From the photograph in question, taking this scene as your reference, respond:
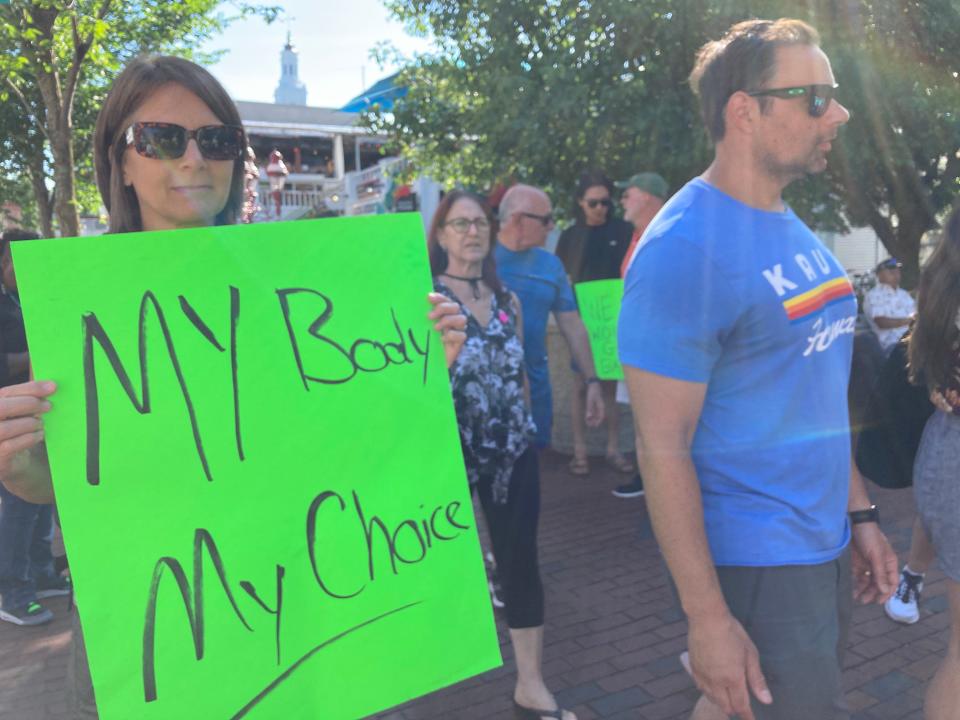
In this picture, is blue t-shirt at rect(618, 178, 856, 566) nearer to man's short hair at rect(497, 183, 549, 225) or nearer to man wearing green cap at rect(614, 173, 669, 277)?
man's short hair at rect(497, 183, 549, 225)

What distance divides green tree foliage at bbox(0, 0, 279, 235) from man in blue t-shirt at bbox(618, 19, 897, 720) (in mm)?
7426

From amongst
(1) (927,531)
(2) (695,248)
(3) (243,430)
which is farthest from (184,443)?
(1) (927,531)

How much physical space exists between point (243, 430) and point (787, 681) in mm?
1154

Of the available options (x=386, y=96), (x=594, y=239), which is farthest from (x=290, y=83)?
(x=594, y=239)

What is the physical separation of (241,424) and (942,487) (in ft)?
6.54

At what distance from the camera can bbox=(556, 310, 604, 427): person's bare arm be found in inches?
171

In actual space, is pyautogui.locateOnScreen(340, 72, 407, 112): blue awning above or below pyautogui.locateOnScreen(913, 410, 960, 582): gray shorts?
above

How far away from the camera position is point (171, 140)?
165cm

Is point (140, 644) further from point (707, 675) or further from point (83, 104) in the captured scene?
point (83, 104)

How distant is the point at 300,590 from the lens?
1457 mm

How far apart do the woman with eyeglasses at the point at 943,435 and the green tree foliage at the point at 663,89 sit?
162 inches

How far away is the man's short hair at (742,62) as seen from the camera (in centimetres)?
178

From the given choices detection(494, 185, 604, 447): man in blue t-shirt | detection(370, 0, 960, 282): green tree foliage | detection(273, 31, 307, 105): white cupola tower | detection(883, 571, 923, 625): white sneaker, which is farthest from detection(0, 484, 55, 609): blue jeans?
detection(273, 31, 307, 105): white cupola tower

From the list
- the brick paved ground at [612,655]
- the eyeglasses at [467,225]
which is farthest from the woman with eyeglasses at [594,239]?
the eyeglasses at [467,225]
